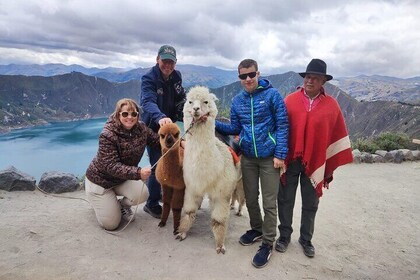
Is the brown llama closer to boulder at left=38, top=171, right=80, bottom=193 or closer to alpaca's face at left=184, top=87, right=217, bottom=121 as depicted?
alpaca's face at left=184, top=87, right=217, bottom=121

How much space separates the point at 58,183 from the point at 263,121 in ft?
12.8

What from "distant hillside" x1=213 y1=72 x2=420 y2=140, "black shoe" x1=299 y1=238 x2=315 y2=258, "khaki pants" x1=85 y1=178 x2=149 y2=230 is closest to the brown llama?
"khaki pants" x1=85 y1=178 x2=149 y2=230

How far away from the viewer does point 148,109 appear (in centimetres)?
335

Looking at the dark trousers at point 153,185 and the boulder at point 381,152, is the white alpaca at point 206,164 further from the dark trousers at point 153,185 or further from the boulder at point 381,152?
the boulder at point 381,152

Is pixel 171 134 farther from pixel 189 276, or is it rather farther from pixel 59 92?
pixel 59 92

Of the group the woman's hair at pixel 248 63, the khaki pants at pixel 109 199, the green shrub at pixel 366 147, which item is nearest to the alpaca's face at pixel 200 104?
the woman's hair at pixel 248 63

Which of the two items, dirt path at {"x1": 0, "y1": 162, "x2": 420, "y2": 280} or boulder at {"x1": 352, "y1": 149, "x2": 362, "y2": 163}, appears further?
boulder at {"x1": 352, "y1": 149, "x2": 362, "y2": 163}

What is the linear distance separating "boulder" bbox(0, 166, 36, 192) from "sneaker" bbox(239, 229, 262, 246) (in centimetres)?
355

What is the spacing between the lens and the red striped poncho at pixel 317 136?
8.71 feet

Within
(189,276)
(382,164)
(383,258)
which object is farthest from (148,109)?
(382,164)

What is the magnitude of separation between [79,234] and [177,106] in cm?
184

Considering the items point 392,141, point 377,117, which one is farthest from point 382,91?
point 392,141

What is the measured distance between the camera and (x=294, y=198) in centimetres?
300

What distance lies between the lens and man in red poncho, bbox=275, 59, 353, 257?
2643mm
